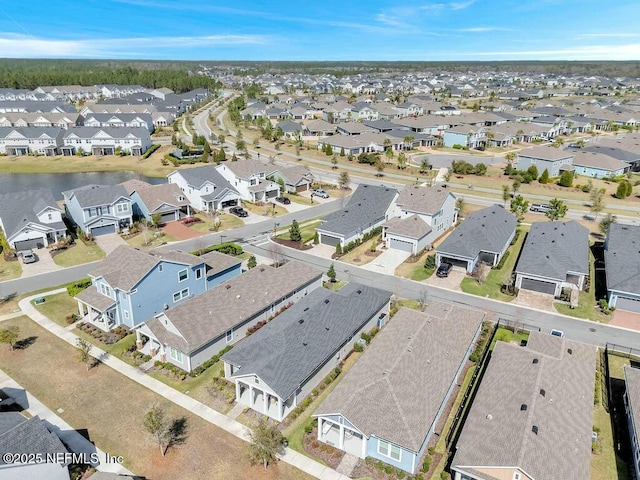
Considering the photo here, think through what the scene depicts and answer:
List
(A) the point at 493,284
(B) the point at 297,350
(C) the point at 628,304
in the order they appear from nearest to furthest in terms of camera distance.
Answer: (B) the point at 297,350
(C) the point at 628,304
(A) the point at 493,284

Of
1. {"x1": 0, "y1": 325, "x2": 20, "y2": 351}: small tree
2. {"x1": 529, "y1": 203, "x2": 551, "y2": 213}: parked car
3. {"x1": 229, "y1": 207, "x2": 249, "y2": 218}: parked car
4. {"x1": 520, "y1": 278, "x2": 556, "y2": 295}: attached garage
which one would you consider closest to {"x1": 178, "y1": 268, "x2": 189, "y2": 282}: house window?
{"x1": 0, "y1": 325, "x2": 20, "y2": 351}: small tree

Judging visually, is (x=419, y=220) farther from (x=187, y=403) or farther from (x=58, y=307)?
(x=58, y=307)

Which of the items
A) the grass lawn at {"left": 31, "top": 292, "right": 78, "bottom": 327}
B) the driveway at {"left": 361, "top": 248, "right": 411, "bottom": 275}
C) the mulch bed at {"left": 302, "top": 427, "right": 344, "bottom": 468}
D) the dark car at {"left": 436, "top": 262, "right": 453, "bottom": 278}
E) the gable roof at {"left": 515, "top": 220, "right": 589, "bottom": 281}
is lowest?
the mulch bed at {"left": 302, "top": 427, "right": 344, "bottom": 468}

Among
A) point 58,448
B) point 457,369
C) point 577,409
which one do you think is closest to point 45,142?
point 58,448

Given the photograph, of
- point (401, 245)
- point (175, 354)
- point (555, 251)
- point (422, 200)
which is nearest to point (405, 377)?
point (175, 354)

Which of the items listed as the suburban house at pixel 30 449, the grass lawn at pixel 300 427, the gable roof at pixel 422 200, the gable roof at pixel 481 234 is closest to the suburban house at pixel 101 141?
the gable roof at pixel 422 200

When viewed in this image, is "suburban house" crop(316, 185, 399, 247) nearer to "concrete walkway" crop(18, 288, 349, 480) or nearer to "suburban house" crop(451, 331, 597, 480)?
"suburban house" crop(451, 331, 597, 480)
